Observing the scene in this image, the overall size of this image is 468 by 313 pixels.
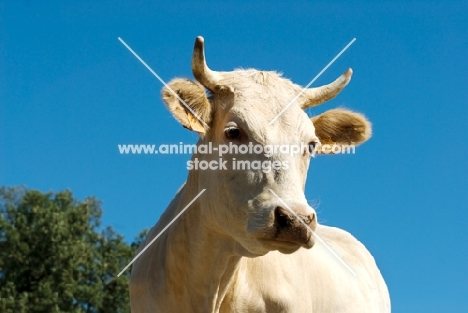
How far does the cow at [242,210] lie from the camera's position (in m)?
5.92

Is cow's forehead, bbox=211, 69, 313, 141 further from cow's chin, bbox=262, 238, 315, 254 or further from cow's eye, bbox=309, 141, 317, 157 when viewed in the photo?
cow's chin, bbox=262, 238, 315, 254

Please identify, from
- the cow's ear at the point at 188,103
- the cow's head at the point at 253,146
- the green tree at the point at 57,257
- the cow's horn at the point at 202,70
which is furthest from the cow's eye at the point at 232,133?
the green tree at the point at 57,257

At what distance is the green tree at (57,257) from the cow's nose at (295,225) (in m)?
32.2

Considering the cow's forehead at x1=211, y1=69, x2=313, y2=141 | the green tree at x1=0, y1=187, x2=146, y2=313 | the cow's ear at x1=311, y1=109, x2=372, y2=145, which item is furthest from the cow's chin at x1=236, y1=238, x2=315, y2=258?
the green tree at x1=0, y1=187, x2=146, y2=313

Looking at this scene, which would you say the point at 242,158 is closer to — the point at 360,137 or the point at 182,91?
the point at 182,91

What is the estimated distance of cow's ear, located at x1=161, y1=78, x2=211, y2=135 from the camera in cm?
659

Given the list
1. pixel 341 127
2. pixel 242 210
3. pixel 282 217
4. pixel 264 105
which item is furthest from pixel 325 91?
pixel 282 217

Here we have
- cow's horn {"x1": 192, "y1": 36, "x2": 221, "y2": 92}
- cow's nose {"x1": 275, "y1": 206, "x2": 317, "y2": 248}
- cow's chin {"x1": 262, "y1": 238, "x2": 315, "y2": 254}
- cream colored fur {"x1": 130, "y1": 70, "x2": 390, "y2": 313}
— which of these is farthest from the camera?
cow's horn {"x1": 192, "y1": 36, "x2": 221, "y2": 92}

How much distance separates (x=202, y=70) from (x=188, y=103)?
294 mm

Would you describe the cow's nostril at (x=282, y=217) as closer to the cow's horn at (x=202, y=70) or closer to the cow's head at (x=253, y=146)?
the cow's head at (x=253, y=146)

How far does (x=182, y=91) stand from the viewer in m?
6.62

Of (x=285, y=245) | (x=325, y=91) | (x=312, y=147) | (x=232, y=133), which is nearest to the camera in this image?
(x=285, y=245)

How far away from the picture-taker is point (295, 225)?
18.4 feet

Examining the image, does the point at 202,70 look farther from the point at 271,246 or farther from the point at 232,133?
the point at 271,246
